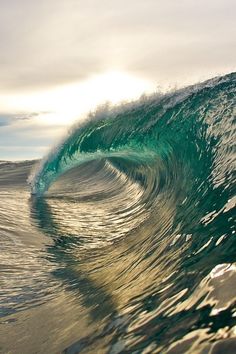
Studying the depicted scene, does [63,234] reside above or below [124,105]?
below

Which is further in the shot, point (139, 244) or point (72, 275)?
point (139, 244)

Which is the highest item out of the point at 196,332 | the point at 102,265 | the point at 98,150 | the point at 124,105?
the point at 124,105

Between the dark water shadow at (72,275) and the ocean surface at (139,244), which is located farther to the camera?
the dark water shadow at (72,275)

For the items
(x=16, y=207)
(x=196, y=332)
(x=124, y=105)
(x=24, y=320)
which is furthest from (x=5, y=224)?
(x=196, y=332)

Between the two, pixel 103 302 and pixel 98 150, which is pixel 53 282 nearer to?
pixel 103 302

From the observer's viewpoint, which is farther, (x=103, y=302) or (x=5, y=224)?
(x=5, y=224)

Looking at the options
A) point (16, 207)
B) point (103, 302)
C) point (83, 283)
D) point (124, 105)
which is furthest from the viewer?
point (16, 207)

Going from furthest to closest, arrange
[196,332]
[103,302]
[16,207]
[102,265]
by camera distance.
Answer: [16,207], [102,265], [103,302], [196,332]

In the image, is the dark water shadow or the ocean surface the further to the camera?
the dark water shadow
